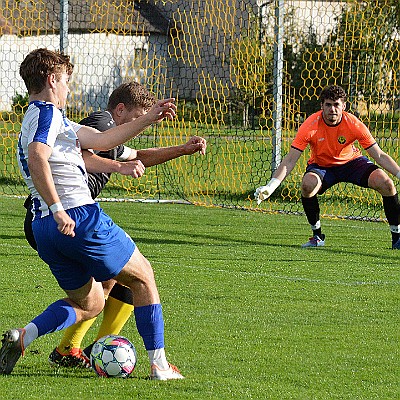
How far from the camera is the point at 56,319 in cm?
512

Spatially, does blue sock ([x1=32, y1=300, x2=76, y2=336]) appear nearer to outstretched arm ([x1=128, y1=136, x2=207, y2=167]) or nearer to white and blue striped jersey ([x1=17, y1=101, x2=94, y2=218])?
white and blue striped jersey ([x1=17, y1=101, x2=94, y2=218])

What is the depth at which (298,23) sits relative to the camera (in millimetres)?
16328

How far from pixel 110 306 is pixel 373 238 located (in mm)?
6367

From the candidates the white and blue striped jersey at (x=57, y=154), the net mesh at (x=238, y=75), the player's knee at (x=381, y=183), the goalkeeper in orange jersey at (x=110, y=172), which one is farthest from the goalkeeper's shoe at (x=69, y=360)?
the net mesh at (x=238, y=75)

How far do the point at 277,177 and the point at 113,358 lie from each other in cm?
524

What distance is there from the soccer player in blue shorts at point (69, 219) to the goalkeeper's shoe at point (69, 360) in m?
0.36

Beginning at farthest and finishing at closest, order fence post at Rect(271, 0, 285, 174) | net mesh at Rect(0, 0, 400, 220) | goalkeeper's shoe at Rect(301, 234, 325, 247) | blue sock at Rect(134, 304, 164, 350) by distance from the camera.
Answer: net mesh at Rect(0, 0, 400, 220), fence post at Rect(271, 0, 285, 174), goalkeeper's shoe at Rect(301, 234, 325, 247), blue sock at Rect(134, 304, 164, 350)

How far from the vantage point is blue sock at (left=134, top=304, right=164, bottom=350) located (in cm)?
508

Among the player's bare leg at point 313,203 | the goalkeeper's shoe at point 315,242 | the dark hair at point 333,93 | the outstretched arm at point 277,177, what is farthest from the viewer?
the player's bare leg at point 313,203

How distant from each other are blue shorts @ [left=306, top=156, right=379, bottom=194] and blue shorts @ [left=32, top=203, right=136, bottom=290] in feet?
20.2

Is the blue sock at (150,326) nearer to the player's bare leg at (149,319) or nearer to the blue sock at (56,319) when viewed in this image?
the player's bare leg at (149,319)

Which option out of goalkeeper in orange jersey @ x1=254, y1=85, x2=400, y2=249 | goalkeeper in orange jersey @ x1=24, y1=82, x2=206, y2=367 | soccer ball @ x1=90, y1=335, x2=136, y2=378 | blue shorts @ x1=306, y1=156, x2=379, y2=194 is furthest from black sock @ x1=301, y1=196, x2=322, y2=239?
soccer ball @ x1=90, y1=335, x2=136, y2=378

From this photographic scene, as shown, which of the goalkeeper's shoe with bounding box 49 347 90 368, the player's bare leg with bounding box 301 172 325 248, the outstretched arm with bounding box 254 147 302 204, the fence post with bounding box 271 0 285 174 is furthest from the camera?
the fence post with bounding box 271 0 285 174

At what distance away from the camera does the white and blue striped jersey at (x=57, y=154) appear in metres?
4.90
